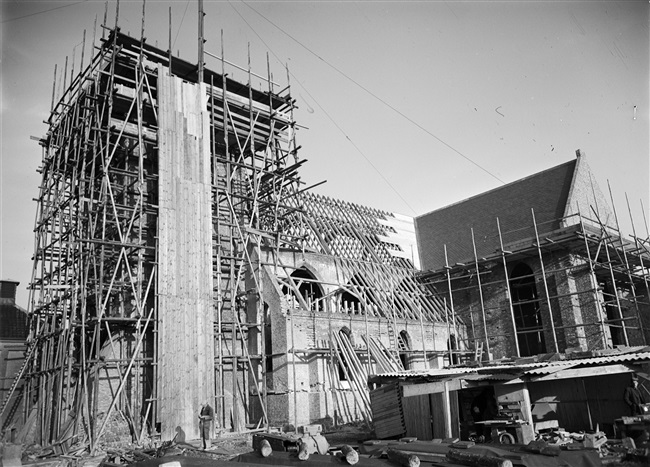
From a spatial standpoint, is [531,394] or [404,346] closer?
[531,394]

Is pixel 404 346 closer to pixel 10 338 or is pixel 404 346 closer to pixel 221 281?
pixel 221 281

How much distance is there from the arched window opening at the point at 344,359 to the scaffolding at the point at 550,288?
6900 mm

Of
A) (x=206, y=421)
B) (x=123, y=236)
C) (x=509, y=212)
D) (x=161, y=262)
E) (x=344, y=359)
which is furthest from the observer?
(x=509, y=212)

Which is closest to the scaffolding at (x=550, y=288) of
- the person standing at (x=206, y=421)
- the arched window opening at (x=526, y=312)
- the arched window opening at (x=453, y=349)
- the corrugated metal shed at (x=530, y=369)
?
the arched window opening at (x=526, y=312)

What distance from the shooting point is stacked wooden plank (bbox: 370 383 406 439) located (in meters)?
15.5

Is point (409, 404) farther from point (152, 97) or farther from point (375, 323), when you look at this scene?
point (152, 97)

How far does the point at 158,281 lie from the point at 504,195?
1964 cm

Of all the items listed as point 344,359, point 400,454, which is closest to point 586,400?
point 400,454

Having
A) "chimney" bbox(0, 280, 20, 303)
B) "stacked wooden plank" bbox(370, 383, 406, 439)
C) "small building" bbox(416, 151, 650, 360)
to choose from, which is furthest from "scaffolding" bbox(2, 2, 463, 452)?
"chimney" bbox(0, 280, 20, 303)

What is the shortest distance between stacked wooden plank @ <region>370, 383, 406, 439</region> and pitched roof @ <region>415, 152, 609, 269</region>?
1318 cm

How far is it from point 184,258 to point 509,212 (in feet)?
57.9

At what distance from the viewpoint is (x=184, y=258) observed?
1867cm

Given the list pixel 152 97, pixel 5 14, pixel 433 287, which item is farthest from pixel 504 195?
pixel 5 14

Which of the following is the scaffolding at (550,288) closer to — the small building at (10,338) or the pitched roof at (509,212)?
the pitched roof at (509,212)
